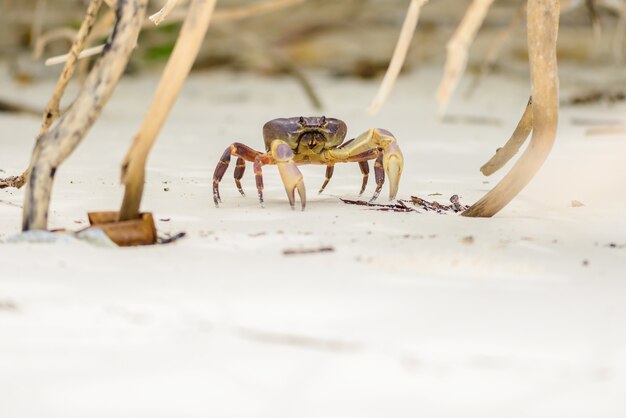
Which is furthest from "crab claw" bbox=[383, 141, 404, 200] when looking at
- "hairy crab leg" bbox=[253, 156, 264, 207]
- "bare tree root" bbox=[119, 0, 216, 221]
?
"bare tree root" bbox=[119, 0, 216, 221]

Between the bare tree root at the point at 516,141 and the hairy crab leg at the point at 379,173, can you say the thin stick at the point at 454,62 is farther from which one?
the hairy crab leg at the point at 379,173

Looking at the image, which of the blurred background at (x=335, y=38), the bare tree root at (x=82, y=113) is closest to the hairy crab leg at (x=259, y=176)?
the bare tree root at (x=82, y=113)

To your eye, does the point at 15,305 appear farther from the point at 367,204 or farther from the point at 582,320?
the point at 367,204

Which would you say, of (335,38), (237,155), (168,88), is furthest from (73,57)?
(335,38)

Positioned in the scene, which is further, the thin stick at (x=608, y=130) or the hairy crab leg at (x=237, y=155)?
the thin stick at (x=608, y=130)

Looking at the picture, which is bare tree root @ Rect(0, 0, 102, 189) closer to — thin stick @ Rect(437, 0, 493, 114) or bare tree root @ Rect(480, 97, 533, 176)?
thin stick @ Rect(437, 0, 493, 114)
